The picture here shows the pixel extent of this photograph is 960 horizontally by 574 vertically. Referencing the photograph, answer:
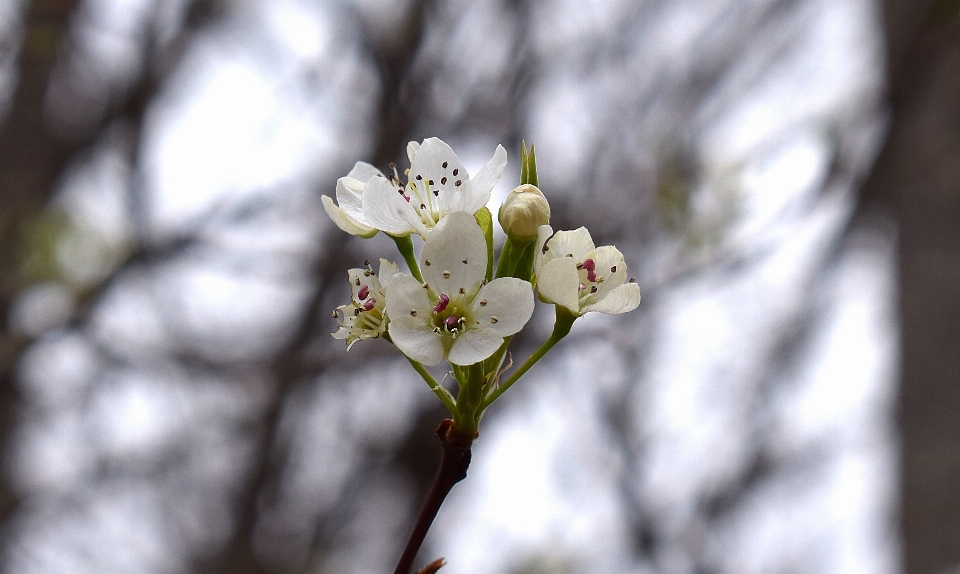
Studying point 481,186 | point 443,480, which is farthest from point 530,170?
point 443,480

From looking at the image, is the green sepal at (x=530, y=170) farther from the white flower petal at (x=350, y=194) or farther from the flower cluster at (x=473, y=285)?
the white flower petal at (x=350, y=194)

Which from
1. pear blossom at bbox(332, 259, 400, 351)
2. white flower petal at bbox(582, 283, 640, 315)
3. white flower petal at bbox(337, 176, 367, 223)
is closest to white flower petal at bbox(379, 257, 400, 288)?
pear blossom at bbox(332, 259, 400, 351)

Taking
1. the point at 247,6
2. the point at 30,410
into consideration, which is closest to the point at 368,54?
the point at 247,6

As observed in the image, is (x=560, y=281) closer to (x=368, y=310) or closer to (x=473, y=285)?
(x=473, y=285)

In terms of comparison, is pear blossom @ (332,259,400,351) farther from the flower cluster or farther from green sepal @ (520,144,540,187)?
green sepal @ (520,144,540,187)

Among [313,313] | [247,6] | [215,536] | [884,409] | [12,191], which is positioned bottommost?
[884,409]

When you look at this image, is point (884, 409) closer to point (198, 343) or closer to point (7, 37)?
point (198, 343)

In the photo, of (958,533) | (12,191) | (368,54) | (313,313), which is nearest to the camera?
(958,533)
